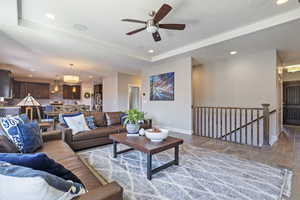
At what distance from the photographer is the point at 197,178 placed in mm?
2133

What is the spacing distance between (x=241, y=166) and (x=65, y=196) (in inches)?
105

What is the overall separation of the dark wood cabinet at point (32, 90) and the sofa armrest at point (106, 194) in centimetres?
1105

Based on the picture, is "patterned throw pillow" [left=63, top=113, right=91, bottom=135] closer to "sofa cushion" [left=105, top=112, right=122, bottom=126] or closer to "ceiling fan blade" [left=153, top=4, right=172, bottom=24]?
"sofa cushion" [left=105, top=112, right=122, bottom=126]

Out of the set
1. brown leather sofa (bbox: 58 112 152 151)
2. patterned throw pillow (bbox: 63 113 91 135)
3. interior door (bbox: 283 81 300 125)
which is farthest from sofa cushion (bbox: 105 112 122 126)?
interior door (bbox: 283 81 300 125)

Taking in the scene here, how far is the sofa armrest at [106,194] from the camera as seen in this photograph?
900 millimetres

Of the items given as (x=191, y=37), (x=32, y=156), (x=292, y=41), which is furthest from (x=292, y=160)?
(x=32, y=156)

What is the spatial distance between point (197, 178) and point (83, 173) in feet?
5.01

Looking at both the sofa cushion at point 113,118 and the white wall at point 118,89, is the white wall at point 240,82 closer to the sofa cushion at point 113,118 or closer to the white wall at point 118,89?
the sofa cushion at point 113,118

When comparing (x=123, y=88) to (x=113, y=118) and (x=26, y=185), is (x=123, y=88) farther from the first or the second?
(x=26, y=185)

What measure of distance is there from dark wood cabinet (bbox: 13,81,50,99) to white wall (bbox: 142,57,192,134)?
311 inches

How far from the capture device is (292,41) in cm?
355

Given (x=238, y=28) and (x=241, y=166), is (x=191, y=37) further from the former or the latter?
(x=241, y=166)

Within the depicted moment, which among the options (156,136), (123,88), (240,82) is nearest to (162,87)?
(240,82)

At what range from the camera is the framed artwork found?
5.54 meters
